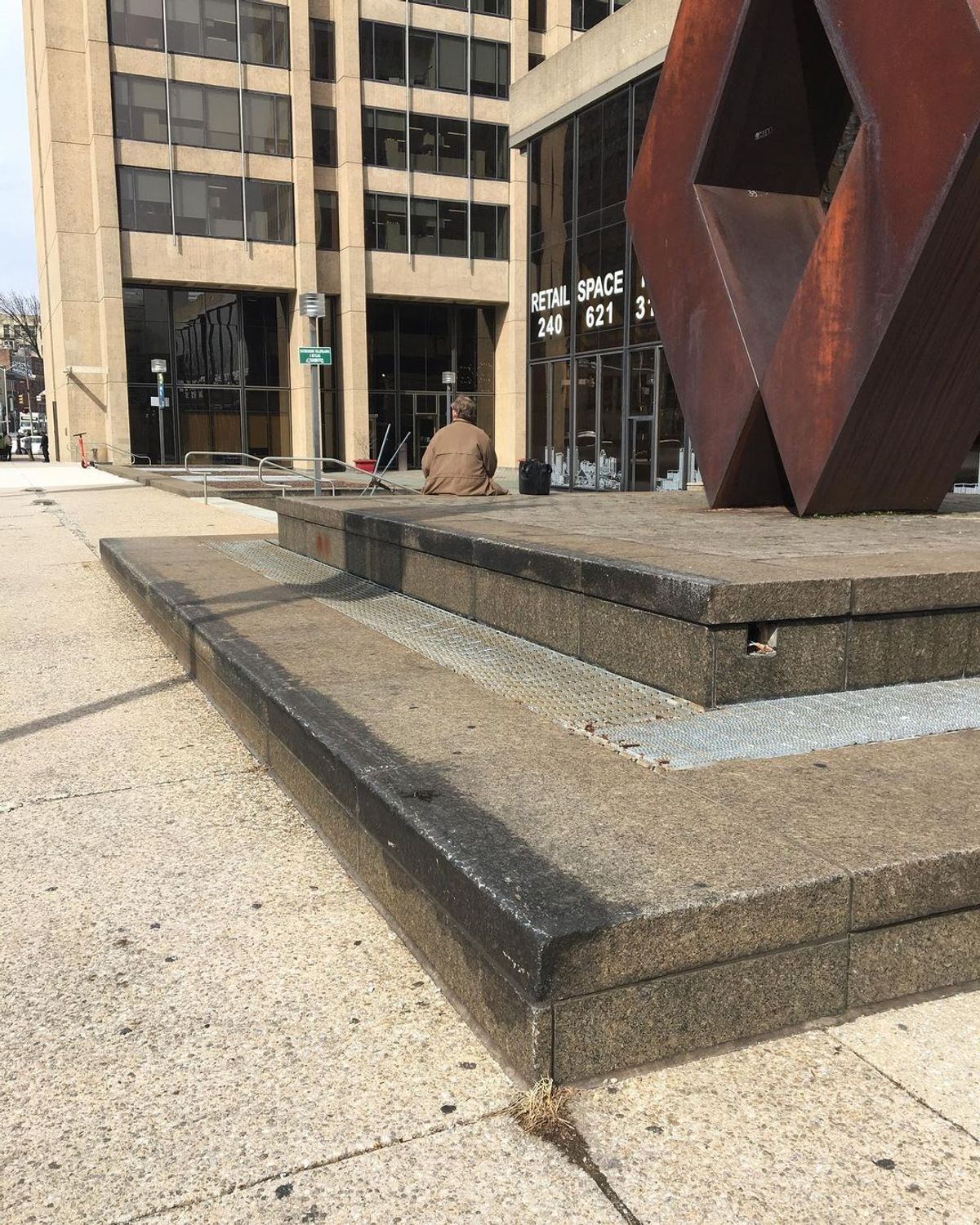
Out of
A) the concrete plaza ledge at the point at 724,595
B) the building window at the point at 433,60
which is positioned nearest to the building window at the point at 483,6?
the building window at the point at 433,60

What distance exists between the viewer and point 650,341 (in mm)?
22328

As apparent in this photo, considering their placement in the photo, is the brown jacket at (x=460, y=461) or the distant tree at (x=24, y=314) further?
the distant tree at (x=24, y=314)

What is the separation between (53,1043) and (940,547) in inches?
A: 173

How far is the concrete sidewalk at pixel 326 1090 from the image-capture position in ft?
5.92

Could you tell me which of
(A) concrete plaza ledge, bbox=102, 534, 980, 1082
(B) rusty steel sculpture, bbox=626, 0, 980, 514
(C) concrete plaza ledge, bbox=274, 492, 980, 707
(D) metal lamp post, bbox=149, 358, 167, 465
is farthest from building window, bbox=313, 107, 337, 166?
(A) concrete plaza ledge, bbox=102, 534, 980, 1082

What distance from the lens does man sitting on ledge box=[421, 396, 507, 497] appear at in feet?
32.5

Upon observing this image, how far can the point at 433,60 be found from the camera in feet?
125

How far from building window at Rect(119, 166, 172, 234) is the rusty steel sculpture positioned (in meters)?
31.2

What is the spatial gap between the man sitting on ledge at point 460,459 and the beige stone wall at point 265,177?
88.9ft

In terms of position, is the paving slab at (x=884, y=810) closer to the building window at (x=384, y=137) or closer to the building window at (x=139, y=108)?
the building window at (x=139, y=108)

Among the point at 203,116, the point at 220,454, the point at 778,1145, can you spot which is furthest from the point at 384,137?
the point at 778,1145

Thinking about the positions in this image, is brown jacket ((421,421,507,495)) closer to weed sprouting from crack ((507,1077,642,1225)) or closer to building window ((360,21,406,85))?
weed sprouting from crack ((507,1077,642,1225))

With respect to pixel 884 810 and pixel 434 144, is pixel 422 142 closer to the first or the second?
pixel 434 144

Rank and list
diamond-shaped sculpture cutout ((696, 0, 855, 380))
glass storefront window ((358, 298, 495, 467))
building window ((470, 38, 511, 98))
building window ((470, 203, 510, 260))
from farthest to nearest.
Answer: glass storefront window ((358, 298, 495, 467)) < building window ((470, 203, 510, 260)) < building window ((470, 38, 511, 98)) < diamond-shaped sculpture cutout ((696, 0, 855, 380))
